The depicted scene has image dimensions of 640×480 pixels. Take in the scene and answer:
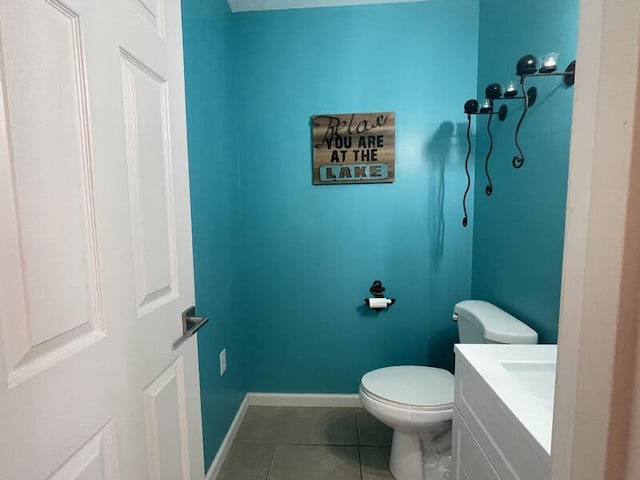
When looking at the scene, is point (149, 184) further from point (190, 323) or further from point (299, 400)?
point (299, 400)

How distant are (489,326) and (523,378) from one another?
377 mm

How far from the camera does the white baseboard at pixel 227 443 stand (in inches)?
57.7

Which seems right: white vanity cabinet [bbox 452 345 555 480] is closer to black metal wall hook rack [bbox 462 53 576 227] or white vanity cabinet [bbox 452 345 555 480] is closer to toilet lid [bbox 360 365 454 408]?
toilet lid [bbox 360 365 454 408]

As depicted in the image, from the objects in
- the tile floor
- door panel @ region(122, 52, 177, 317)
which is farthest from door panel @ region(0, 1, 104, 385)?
the tile floor

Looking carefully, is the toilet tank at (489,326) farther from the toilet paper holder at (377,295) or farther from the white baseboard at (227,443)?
the white baseboard at (227,443)

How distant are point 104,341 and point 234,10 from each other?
1974mm

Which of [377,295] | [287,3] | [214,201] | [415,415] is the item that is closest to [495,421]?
[415,415]

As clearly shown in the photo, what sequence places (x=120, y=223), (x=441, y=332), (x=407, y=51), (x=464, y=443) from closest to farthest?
1. (x=120, y=223)
2. (x=464, y=443)
3. (x=407, y=51)
4. (x=441, y=332)

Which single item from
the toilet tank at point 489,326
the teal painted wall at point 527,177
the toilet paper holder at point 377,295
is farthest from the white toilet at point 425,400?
the toilet paper holder at point 377,295

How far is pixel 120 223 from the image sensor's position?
0.63 meters

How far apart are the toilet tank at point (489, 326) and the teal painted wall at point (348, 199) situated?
39cm

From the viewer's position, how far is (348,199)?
190 cm

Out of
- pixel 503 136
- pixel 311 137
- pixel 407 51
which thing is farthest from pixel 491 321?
pixel 407 51

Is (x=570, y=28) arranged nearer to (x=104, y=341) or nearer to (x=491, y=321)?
(x=491, y=321)
